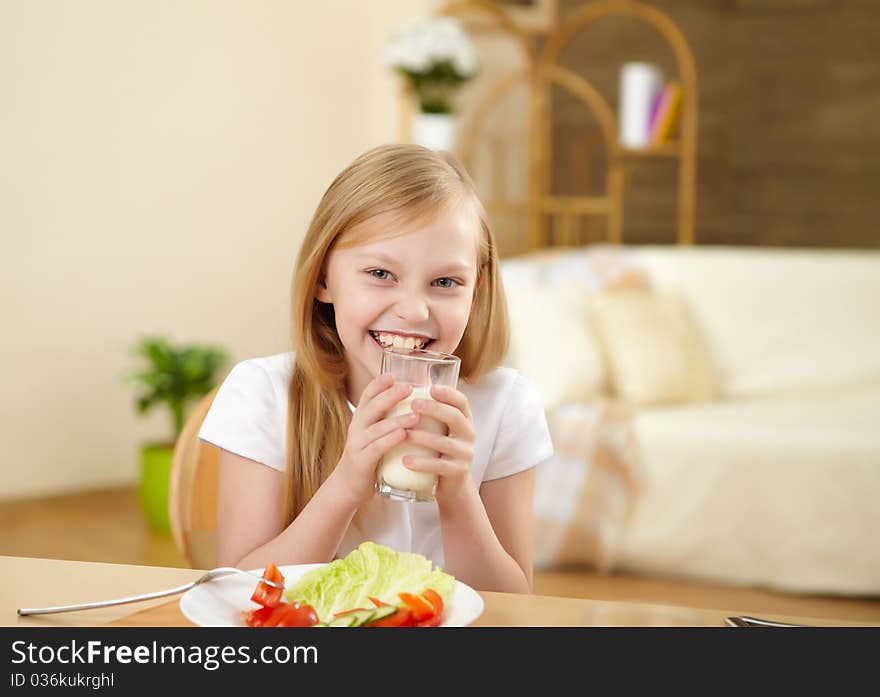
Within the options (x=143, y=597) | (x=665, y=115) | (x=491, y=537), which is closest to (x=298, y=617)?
(x=143, y=597)

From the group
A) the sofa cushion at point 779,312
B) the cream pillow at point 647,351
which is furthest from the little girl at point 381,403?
the sofa cushion at point 779,312

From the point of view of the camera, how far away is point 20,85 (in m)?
3.83

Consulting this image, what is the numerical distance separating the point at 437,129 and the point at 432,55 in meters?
0.29

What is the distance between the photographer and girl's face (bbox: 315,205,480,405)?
105 centimetres

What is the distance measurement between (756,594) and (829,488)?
34 cm

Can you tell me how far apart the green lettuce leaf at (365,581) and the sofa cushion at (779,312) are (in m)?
3.09

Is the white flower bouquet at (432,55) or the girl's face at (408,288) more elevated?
the white flower bouquet at (432,55)

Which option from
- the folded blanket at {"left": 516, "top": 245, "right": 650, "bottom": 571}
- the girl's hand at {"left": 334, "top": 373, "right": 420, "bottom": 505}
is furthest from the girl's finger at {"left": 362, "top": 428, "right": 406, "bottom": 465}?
the folded blanket at {"left": 516, "top": 245, "right": 650, "bottom": 571}

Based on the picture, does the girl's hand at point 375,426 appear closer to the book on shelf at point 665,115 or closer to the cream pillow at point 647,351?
the cream pillow at point 647,351

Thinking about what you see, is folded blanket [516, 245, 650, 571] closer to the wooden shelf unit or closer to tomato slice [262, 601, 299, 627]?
the wooden shelf unit

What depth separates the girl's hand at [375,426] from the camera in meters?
0.92

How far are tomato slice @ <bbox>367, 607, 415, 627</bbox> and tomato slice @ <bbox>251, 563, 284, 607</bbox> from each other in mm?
77
